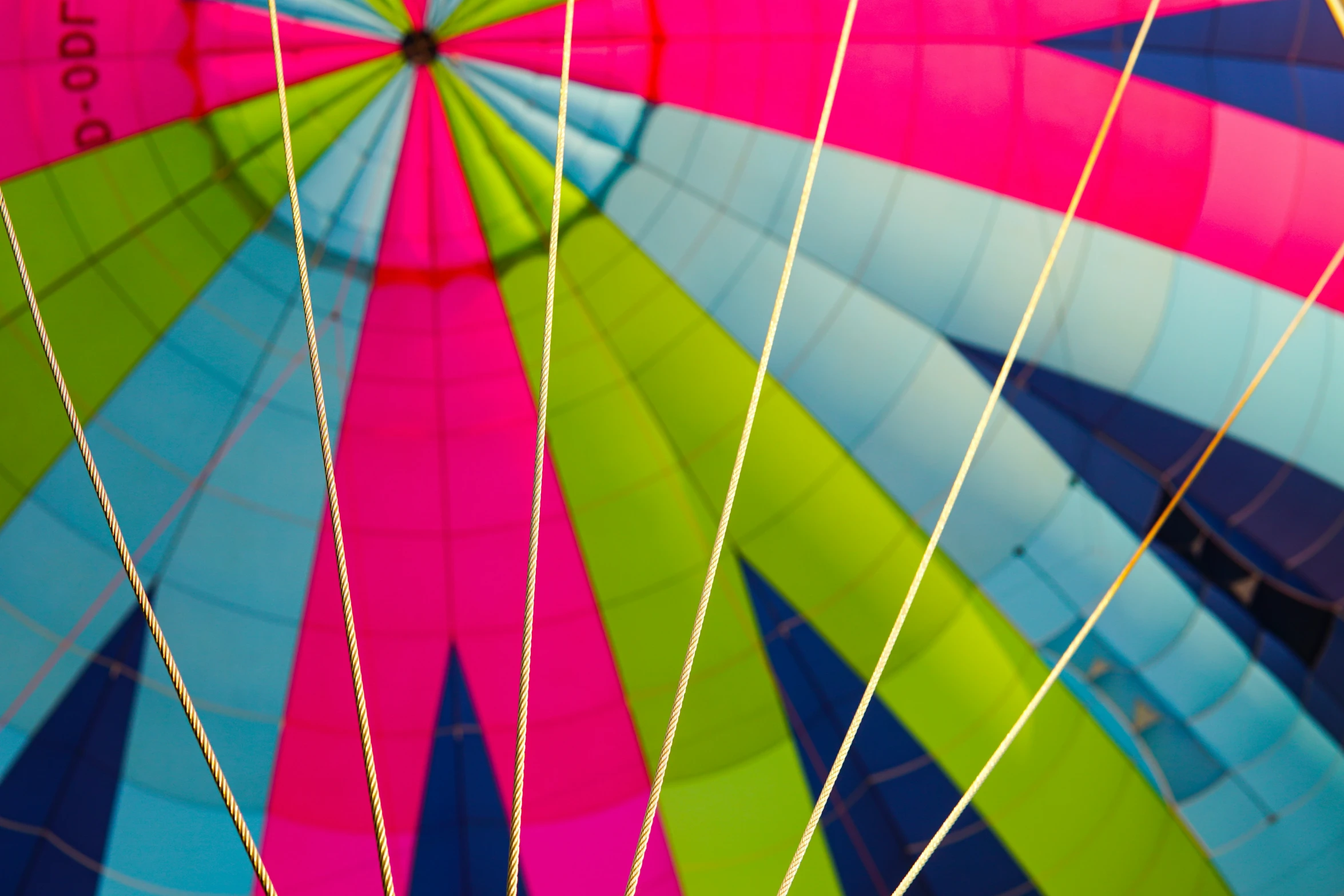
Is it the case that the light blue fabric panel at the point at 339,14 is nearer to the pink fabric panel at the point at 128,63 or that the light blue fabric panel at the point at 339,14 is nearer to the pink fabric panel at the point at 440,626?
the pink fabric panel at the point at 128,63

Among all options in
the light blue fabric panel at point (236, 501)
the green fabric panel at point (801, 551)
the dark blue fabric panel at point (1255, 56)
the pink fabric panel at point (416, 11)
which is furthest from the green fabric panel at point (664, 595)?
the dark blue fabric panel at point (1255, 56)

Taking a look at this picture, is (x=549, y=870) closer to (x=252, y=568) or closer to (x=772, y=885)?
(x=772, y=885)

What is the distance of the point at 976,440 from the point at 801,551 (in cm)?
149

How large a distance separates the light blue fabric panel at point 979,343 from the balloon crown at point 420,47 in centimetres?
60

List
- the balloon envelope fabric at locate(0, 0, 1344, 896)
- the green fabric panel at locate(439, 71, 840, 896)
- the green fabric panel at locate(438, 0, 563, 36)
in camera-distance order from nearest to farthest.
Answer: the green fabric panel at locate(438, 0, 563, 36) → the balloon envelope fabric at locate(0, 0, 1344, 896) → the green fabric panel at locate(439, 71, 840, 896)

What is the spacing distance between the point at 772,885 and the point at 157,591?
2999mm

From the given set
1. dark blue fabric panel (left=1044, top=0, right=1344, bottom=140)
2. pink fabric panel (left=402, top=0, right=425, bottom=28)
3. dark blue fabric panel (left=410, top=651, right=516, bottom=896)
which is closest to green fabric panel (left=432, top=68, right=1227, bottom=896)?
dark blue fabric panel (left=410, top=651, right=516, bottom=896)

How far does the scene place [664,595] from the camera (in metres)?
4.68

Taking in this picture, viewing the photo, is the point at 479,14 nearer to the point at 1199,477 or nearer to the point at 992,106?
the point at 992,106

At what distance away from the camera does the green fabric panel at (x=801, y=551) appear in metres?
4.60

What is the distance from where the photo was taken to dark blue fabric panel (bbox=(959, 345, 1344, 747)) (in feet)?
15.2

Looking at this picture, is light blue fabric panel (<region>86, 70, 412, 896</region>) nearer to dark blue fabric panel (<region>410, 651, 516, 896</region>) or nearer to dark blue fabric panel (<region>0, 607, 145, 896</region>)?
dark blue fabric panel (<region>0, 607, 145, 896</region>)

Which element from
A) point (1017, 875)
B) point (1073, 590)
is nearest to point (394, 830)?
point (1017, 875)

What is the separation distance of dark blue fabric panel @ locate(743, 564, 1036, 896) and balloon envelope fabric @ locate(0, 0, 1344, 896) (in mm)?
18
